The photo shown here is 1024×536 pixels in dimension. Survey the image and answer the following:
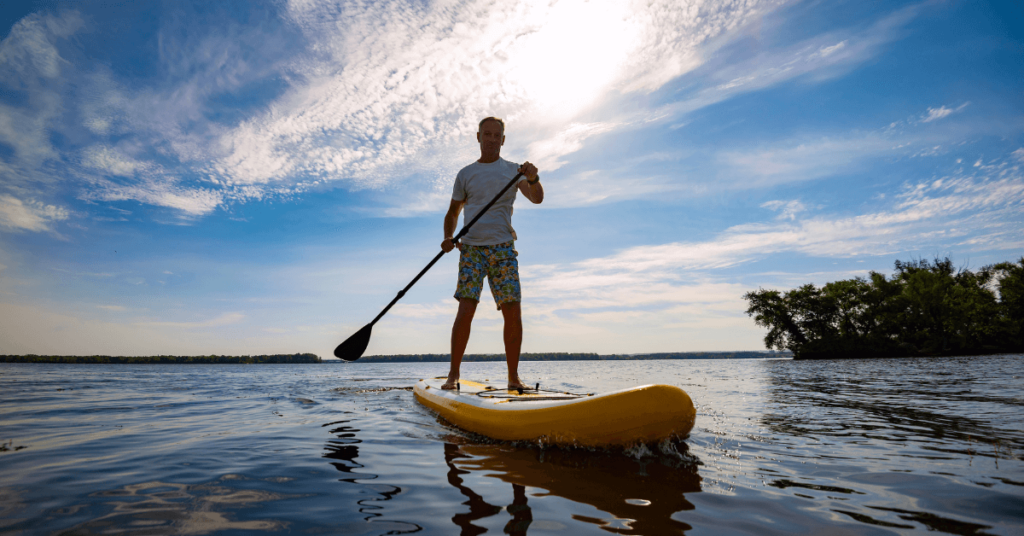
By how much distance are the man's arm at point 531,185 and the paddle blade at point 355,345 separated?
2.83 m

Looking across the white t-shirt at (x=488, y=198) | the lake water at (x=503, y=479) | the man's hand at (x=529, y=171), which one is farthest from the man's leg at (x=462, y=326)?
the man's hand at (x=529, y=171)

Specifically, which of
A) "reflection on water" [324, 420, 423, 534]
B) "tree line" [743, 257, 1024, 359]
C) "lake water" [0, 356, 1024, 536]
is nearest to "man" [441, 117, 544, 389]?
"lake water" [0, 356, 1024, 536]

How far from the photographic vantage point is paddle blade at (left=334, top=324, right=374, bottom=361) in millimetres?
6094

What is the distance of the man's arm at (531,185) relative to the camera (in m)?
4.95

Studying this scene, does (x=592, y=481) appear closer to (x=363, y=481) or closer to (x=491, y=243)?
(x=363, y=481)

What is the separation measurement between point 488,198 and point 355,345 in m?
2.76

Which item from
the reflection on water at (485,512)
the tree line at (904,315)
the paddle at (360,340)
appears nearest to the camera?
the reflection on water at (485,512)

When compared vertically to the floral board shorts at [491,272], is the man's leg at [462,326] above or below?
below

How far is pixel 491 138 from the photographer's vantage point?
5230 mm

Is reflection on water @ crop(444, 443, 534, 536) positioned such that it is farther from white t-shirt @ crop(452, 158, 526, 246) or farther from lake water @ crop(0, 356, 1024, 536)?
white t-shirt @ crop(452, 158, 526, 246)

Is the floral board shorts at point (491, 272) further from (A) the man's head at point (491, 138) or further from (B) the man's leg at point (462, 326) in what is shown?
(A) the man's head at point (491, 138)

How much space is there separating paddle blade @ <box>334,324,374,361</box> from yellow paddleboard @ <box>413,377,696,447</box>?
2934 mm

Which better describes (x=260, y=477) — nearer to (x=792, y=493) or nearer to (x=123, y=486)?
(x=123, y=486)

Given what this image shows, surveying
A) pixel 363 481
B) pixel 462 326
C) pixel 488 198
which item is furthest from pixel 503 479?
pixel 488 198
